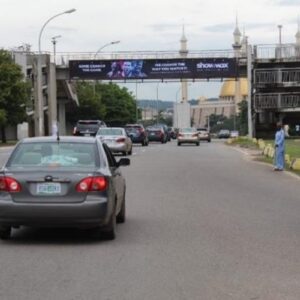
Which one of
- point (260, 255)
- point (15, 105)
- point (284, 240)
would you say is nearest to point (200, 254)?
point (260, 255)

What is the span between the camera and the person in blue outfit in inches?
979

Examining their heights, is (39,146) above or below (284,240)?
above

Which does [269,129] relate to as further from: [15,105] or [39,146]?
[39,146]

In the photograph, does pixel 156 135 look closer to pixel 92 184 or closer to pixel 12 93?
pixel 12 93

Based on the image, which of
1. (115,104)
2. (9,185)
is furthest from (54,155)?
(115,104)


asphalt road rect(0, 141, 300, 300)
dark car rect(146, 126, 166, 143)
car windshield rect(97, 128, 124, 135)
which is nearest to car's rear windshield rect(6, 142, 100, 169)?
asphalt road rect(0, 141, 300, 300)

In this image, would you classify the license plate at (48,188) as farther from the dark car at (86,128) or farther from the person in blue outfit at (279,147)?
the dark car at (86,128)

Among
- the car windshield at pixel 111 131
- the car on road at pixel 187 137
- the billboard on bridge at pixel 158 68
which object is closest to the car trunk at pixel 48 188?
the car windshield at pixel 111 131

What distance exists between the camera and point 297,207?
14797mm

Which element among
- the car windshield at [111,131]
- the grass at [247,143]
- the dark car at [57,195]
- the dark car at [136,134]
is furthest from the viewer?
the dark car at [136,134]

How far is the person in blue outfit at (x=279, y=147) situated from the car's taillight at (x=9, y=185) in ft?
52.9

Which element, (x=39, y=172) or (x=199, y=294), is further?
(x=39, y=172)

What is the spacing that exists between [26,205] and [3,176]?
1.85 feet

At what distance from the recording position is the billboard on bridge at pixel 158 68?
7400 centimetres
